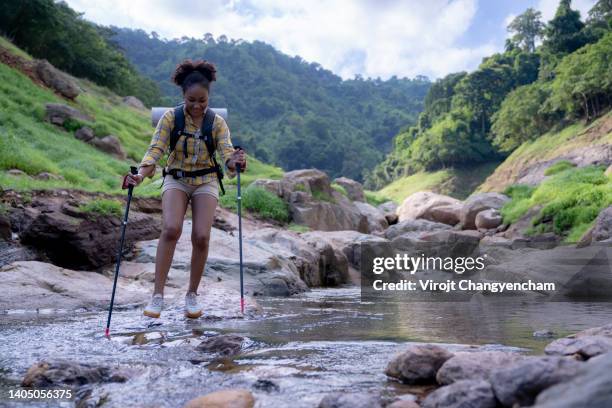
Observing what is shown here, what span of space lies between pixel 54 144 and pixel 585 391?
18718mm

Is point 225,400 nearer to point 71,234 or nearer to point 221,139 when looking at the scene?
point 221,139

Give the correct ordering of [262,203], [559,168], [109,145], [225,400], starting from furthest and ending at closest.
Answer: [559,168] → [109,145] → [262,203] → [225,400]

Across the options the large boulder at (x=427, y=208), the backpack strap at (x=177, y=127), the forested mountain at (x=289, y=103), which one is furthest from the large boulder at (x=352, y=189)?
the forested mountain at (x=289, y=103)

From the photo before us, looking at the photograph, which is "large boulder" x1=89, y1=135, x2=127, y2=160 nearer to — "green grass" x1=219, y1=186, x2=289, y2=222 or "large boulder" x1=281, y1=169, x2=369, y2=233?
"green grass" x1=219, y1=186, x2=289, y2=222

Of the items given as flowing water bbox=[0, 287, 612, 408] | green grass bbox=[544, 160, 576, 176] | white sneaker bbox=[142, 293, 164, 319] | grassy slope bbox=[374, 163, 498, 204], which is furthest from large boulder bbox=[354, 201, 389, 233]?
grassy slope bbox=[374, 163, 498, 204]

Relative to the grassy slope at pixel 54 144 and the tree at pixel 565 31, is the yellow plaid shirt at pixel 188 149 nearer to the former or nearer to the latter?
the grassy slope at pixel 54 144

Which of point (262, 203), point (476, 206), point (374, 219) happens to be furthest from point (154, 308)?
point (476, 206)

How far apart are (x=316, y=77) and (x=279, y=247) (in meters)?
154

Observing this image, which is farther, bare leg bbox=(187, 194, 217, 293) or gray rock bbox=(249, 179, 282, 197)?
gray rock bbox=(249, 179, 282, 197)

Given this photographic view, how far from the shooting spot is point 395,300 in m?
8.63

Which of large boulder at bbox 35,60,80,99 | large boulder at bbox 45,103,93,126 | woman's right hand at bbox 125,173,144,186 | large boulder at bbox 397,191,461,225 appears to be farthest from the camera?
large boulder at bbox 397,191,461,225

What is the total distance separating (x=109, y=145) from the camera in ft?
71.2

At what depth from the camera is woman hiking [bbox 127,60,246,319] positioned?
17.0 feet

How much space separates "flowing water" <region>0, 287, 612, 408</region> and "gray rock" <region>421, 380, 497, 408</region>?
0.95ft
